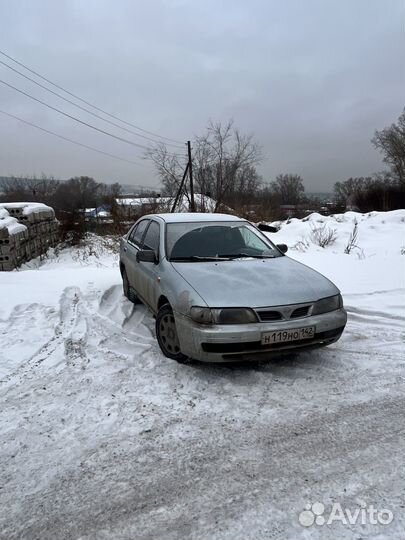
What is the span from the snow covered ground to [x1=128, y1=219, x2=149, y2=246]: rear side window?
1.41 m

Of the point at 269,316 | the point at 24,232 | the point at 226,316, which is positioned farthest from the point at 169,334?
the point at 24,232

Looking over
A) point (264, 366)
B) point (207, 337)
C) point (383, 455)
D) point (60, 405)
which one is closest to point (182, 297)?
point (207, 337)

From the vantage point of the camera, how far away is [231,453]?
7.94ft

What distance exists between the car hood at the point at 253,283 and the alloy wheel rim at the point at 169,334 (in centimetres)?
46

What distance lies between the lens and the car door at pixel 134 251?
16.4 feet

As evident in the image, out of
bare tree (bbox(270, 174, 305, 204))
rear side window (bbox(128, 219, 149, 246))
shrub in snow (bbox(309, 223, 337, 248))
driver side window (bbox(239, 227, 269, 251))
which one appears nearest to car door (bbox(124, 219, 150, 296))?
rear side window (bbox(128, 219, 149, 246))

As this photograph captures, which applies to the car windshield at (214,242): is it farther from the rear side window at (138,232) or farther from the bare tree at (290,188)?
the bare tree at (290,188)

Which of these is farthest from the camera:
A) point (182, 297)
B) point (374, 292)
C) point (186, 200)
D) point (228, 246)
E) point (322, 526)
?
point (186, 200)

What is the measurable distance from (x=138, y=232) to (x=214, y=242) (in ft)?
5.27

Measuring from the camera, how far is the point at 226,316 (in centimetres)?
324

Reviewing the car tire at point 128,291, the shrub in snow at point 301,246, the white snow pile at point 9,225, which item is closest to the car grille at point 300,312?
the car tire at point 128,291

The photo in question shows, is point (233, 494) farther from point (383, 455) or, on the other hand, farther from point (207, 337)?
point (207, 337)

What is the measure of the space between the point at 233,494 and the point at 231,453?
0.34 m

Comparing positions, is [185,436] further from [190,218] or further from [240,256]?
[190,218]
